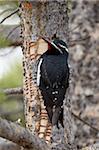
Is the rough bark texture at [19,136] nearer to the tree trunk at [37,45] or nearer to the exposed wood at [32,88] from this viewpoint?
the tree trunk at [37,45]

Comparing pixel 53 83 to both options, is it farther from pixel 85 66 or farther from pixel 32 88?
pixel 85 66

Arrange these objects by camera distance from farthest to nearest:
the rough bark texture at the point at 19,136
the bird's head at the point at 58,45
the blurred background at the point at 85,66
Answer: the bird's head at the point at 58,45, the rough bark texture at the point at 19,136, the blurred background at the point at 85,66

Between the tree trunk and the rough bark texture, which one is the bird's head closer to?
the tree trunk

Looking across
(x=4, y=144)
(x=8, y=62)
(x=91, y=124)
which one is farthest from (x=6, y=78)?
(x=91, y=124)

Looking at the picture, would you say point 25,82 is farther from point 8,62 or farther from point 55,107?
point 8,62

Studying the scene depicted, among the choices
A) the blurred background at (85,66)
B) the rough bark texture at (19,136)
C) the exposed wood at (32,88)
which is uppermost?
the blurred background at (85,66)

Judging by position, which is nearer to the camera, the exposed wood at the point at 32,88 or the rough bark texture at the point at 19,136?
the rough bark texture at the point at 19,136

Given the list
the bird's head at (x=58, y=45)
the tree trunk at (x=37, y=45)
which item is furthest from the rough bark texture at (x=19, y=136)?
the bird's head at (x=58, y=45)

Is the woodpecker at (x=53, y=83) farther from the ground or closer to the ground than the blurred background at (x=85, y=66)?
closer to the ground
